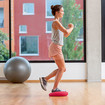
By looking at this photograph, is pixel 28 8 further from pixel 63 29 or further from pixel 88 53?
pixel 63 29

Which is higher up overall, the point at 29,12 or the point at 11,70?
the point at 29,12

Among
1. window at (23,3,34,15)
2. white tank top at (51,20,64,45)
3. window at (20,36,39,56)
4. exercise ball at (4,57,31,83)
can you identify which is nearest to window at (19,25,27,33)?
window at (20,36,39,56)

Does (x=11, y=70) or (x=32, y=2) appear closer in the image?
(x=11, y=70)

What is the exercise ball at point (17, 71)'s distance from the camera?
5.57m

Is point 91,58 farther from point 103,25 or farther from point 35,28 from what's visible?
point 35,28

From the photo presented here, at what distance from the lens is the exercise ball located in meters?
5.57

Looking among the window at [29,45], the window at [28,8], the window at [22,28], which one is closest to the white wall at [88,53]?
the window at [29,45]

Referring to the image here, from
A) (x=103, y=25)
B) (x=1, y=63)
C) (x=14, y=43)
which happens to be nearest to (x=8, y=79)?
(x=1, y=63)

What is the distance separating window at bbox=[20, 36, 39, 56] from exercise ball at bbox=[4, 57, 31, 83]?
0.72 meters

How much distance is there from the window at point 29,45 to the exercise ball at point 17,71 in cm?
72

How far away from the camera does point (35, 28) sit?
6.41 m

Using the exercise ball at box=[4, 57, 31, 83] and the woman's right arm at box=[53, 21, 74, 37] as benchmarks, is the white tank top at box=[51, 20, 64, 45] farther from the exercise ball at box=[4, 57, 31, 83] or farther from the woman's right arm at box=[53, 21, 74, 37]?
the exercise ball at box=[4, 57, 31, 83]

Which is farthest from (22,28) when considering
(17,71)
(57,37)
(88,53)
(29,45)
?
(57,37)

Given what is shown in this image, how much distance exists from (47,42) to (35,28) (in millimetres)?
434
